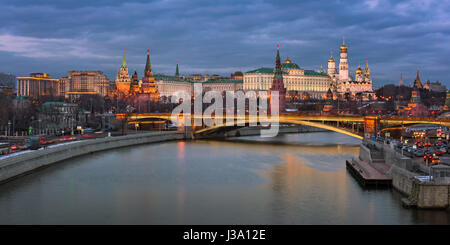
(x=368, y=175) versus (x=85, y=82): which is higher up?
(x=85, y=82)

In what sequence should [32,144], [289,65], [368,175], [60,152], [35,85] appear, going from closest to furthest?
1. [368,175]
2. [60,152]
3. [32,144]
4. [289,65]
5. [35,85]

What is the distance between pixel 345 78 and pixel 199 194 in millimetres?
108726

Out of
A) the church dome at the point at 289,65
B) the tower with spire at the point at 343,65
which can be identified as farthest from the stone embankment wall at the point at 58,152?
the tower with spire at the point at 343,65

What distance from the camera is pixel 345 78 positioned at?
4818 inches

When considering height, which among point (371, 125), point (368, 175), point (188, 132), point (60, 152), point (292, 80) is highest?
point (292, 80)

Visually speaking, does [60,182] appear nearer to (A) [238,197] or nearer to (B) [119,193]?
(B) [119,193]

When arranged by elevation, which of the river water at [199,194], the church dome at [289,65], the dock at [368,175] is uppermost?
the church dome at [289,65]

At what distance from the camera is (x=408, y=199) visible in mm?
15242

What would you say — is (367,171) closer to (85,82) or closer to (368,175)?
(368,175)

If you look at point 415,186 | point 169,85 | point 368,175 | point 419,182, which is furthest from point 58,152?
point 169,85

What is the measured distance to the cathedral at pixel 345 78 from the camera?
379ft

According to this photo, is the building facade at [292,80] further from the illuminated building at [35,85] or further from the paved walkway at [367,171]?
the paved walkway at [367,171]

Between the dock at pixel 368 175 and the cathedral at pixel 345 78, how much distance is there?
9295 cm
